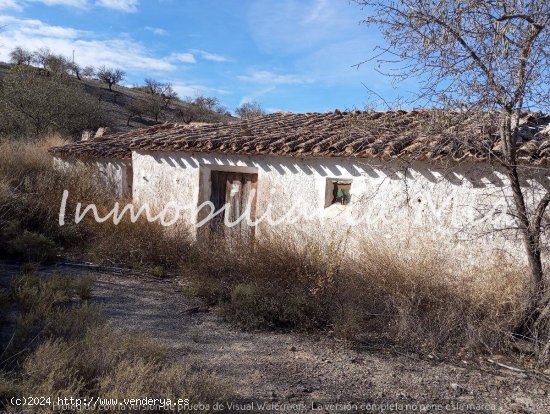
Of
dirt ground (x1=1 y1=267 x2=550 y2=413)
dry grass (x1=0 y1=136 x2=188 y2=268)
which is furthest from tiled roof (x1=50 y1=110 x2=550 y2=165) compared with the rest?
dirt ground (x1=1 y1=267 x2=550 y2=413)

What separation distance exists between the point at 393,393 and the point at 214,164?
5.63 m

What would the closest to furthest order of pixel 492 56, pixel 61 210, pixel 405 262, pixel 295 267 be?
pixel 492 56 < pixel 405 262 < pixel 295 267 < pixel 61 210

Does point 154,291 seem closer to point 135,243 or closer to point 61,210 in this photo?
point 135,243

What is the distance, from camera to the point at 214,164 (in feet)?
28.2

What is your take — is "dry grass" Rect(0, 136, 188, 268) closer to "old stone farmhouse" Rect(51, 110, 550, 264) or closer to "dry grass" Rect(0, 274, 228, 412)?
"old stone farmhouse" Rect(51, 110, 550, 264)

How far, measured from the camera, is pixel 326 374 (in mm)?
4457

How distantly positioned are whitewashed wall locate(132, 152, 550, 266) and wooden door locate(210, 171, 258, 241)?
0.69ft

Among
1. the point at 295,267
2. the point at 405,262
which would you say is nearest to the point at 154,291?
the point at 295,267

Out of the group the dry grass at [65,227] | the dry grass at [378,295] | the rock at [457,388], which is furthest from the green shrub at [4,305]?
the rock at [457,388]

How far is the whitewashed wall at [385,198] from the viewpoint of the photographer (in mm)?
5738

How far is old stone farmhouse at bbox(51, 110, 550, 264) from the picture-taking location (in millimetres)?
5543

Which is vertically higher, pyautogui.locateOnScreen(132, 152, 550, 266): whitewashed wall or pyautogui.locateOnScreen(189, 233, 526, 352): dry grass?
pyautogui.locateOnScreen(132, 152, 550, 266): whitewashed wall

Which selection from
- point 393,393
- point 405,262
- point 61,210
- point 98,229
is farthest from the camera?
point 61,210

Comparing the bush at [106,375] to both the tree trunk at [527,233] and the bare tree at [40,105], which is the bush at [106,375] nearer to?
the tree trunk at [527,233]
